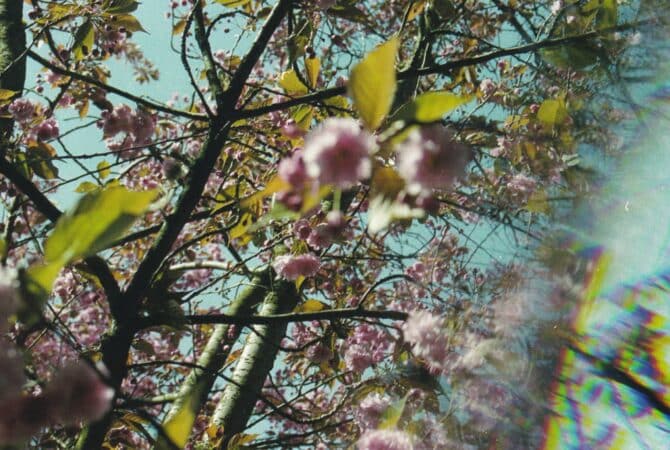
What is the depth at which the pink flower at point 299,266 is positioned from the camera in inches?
61.4

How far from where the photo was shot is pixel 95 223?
0.40m

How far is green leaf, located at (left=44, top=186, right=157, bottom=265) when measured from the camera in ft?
1.30

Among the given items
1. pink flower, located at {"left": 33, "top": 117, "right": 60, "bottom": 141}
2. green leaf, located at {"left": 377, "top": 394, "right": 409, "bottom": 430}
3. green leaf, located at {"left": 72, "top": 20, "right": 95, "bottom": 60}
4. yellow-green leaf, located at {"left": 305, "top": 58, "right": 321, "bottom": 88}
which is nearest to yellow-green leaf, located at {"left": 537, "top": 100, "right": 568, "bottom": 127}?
yellow-green leaf, located at {"left": 305, "top": 58, "right": 321, "bottom": 88}

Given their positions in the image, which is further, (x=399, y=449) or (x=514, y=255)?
(x=514, y=255)

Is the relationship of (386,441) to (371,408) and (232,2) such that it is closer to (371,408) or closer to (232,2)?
(371,408)

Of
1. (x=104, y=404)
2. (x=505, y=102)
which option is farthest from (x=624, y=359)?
(x=505, y=102)

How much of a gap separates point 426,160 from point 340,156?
0.08 meters

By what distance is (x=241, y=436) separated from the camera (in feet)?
4.49

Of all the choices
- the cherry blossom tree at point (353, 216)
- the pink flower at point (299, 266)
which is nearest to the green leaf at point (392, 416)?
the cherry blossom tree at point (353, 216)

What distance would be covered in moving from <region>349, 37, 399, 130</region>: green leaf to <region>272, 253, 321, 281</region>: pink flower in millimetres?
1115

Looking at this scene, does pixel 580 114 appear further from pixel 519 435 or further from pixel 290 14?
pixel 290 14

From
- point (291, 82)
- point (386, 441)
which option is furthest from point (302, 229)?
point (386, 441)

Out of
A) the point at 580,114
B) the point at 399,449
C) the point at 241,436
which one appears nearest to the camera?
the point at 399,449

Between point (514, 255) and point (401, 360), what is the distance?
0.40 metres
